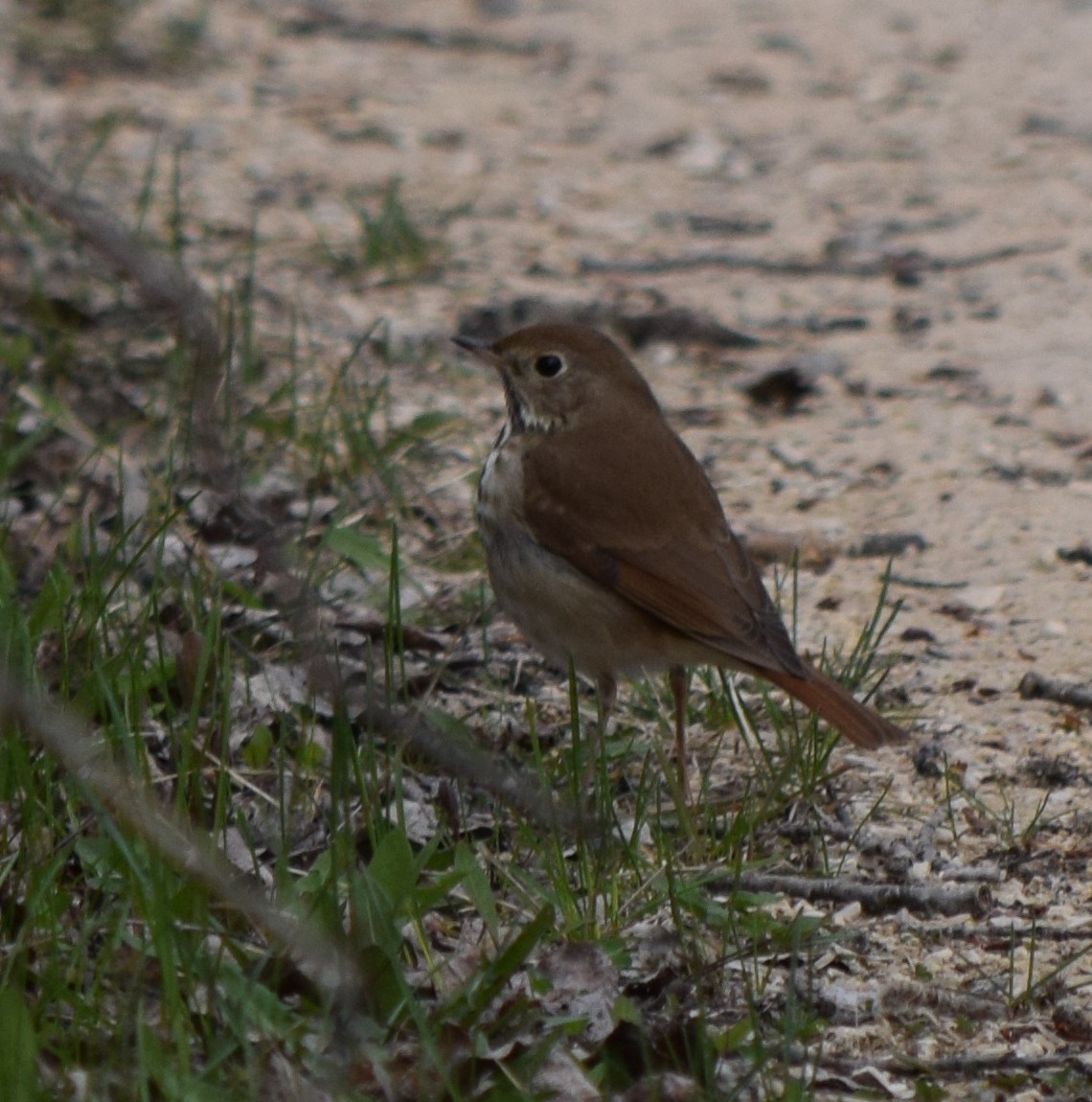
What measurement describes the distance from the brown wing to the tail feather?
103 millimetres

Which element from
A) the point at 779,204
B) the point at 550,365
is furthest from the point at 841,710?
the point at 779,204

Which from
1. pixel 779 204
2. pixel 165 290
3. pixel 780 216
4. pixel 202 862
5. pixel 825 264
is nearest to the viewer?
pixel 165 290

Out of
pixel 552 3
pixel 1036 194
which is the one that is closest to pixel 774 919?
pixel 1036 194

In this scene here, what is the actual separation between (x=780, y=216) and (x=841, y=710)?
497 cm

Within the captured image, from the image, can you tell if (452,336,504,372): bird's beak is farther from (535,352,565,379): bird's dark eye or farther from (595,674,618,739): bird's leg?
(595,674,618,739): bird's leg

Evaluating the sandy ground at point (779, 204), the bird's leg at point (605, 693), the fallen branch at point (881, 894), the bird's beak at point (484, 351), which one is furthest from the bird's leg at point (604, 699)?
the bird's beak at point (484, 351)

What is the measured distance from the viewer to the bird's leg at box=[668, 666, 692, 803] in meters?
4.20

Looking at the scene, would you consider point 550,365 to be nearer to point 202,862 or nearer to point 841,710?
point 841,710

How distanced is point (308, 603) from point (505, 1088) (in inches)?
56.3

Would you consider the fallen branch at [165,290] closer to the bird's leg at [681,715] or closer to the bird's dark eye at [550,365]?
the bird's leg at [681,715]

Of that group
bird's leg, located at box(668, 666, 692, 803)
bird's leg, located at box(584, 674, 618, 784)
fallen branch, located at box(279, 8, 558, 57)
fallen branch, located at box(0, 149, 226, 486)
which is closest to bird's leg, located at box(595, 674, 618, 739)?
bird's leg, located at box(584, 674, 618, 784)

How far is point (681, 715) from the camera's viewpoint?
4383 mm

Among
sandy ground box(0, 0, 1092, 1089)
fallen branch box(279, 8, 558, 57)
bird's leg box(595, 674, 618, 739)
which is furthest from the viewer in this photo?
fallen branch box(279, 8, 558, 57)

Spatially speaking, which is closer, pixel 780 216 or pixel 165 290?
pixel 165 290
